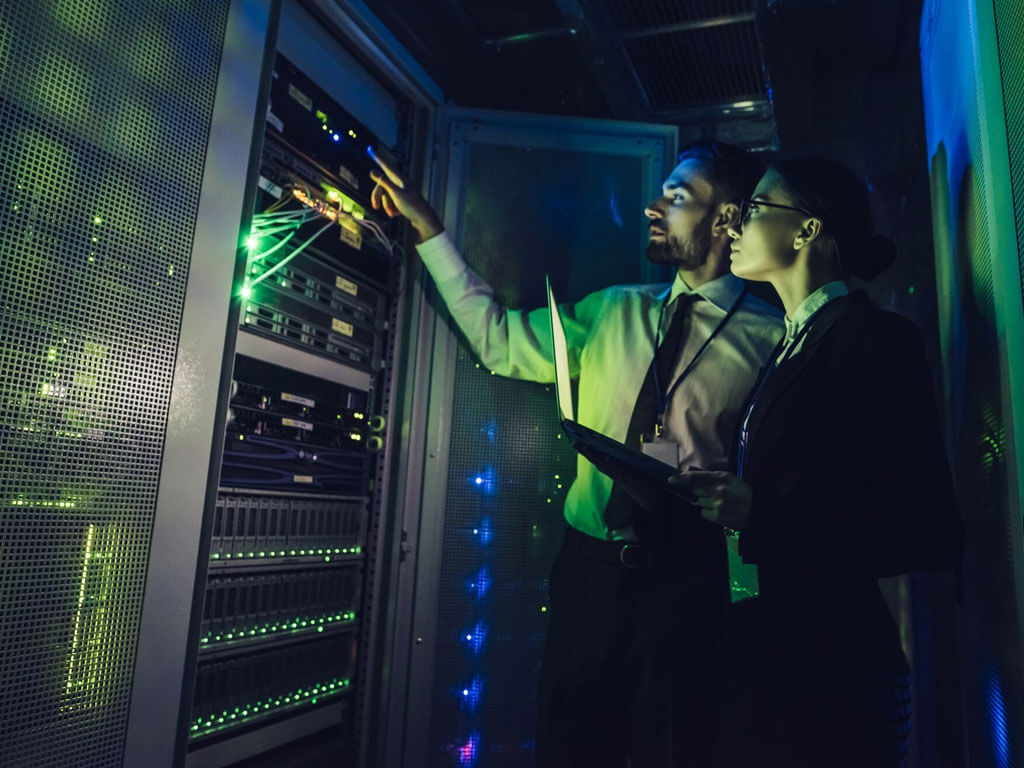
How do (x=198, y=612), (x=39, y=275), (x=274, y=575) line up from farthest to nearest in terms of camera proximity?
(x=274, y=575)
(x=198, y=612)
(x=39, y=275)

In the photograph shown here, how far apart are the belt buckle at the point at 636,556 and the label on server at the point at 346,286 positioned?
4.04ft

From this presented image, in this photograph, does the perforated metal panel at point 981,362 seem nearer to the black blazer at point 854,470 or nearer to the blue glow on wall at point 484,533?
the black blazer at point 854,470

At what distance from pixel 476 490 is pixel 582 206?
1130mm

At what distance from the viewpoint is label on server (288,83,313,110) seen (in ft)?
6.92

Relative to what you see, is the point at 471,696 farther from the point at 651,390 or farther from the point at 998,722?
the point at 998,722

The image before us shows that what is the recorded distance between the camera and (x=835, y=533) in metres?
1.26

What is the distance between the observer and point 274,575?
79.6 inches

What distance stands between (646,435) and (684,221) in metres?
0.76

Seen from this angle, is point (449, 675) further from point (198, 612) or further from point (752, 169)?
point (752, 169)

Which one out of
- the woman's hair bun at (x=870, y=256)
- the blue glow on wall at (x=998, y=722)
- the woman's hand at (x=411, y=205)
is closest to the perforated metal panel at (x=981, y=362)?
the blue glow on wall at (x=998, y=722)

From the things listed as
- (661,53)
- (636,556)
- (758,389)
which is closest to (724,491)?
(758,389)

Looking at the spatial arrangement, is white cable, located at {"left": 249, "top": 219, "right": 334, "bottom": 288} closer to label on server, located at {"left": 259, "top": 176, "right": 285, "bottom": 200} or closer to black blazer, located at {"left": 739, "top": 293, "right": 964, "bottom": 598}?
label on server, located at {"left": 259, "top": 176, "right": 285, "bottom": 200}

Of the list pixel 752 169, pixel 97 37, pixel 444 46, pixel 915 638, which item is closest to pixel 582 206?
pixel 752 169

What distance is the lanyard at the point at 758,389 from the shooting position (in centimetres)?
153
